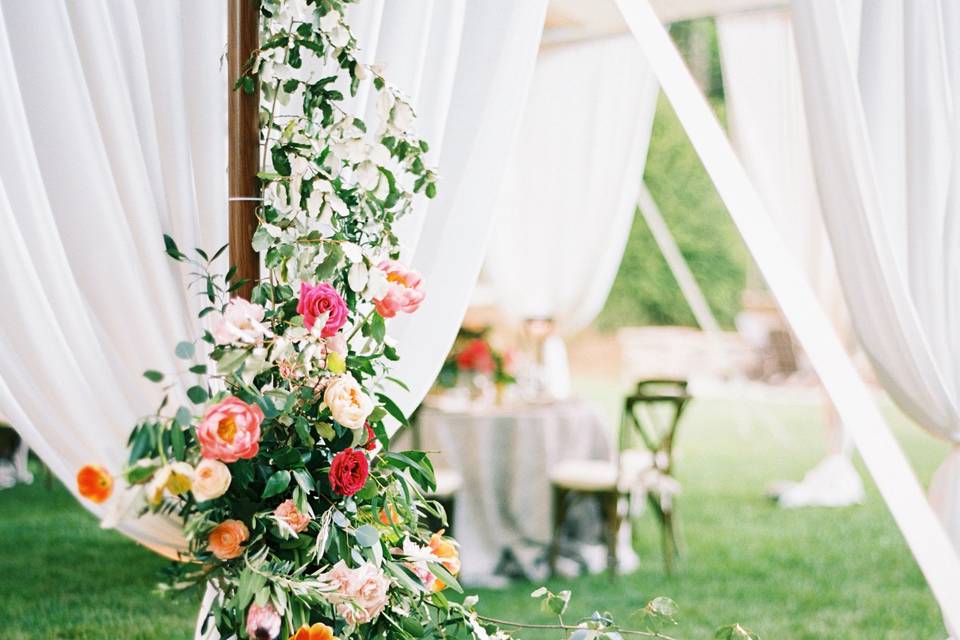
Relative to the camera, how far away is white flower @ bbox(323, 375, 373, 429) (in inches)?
54.5

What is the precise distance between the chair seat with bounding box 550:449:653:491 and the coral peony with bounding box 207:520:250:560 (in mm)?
2748

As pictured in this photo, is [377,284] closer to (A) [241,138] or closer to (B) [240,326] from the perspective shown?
(B) [240,326]

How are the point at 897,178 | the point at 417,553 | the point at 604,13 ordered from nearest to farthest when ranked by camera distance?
the point at 417,553, the point at 897,178, the point at 604,13

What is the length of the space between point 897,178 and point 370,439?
4.53ft

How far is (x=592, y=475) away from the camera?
398 centimetres

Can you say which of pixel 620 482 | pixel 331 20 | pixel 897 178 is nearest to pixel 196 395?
pixel 331 20

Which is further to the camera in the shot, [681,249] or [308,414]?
[681,249]

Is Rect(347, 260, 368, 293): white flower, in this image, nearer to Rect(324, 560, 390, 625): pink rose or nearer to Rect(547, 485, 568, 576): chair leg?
Rect(324, 560, 390, 625): pink rose

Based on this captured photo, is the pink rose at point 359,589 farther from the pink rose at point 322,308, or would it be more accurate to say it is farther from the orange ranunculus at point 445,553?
the pink rose at point 322,308

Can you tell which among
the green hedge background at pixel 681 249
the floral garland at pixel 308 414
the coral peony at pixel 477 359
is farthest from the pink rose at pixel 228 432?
the green hedge background at pixel 681 249

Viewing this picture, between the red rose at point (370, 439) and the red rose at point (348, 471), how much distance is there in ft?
0.24

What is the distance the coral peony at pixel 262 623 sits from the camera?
4.12 feet

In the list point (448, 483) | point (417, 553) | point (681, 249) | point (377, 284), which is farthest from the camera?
point (681, 249)

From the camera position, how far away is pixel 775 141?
5500 mm
